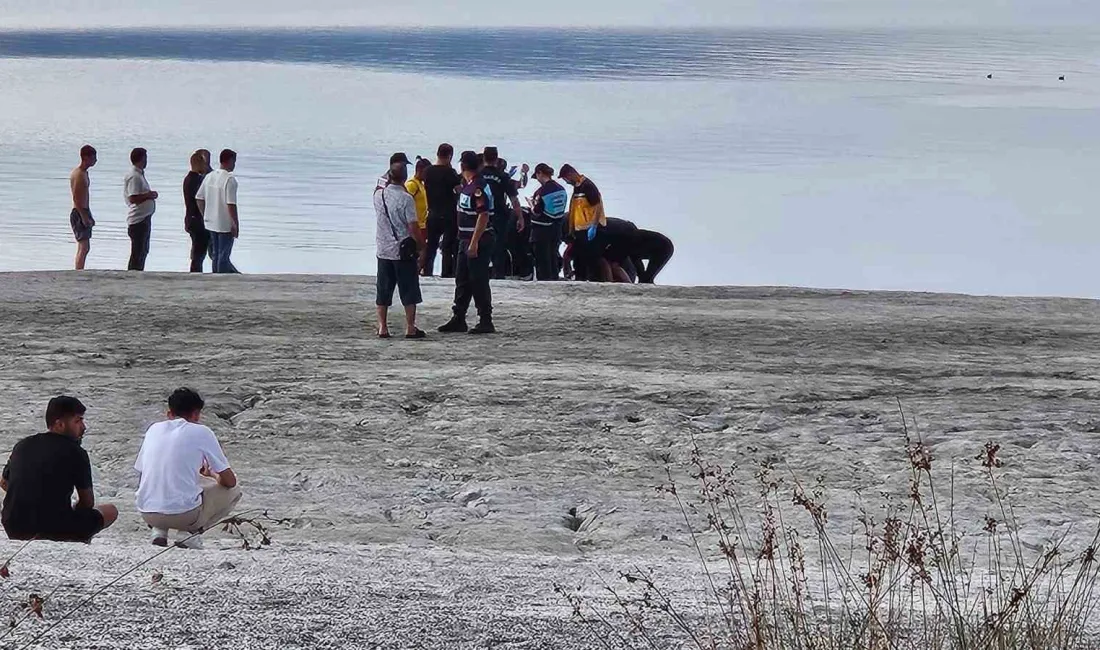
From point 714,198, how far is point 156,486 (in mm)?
27813

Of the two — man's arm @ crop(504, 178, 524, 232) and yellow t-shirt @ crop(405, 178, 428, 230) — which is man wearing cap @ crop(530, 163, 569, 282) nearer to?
man's arm @ crop(504, 178, 524, 232)

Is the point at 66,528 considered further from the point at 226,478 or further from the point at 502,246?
the point at 502,246

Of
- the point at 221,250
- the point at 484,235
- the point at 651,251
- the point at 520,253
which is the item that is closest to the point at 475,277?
the point at 484,235

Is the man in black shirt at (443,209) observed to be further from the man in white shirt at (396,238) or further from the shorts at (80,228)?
the shorts at (80,228)

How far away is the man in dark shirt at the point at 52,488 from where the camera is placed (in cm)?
686

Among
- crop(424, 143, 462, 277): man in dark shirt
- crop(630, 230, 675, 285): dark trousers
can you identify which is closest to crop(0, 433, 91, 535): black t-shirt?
crop(424, 143, 462, 277): man in dark shirt

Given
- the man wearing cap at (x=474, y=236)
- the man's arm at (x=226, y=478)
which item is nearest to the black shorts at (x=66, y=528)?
the man's arm at (x=226, y=478)

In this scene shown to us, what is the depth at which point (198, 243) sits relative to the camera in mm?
15891

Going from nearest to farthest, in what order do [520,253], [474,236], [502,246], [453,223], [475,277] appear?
[474,236]
[475,277]
[502,246]
[453,223]
[520,253]

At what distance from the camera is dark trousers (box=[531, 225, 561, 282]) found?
612 inches

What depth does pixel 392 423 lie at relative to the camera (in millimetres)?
9844

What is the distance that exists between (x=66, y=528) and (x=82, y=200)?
9283 millimetres

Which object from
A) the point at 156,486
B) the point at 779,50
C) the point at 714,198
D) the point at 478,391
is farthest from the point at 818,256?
the point at 779,50

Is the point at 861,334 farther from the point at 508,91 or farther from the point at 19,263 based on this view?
the point at 508,91
